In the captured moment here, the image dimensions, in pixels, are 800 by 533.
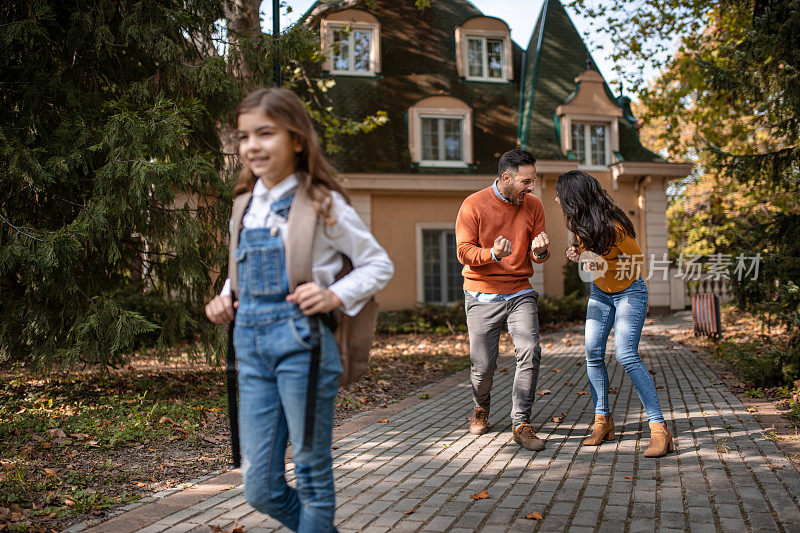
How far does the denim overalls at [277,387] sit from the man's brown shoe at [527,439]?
2840 mm

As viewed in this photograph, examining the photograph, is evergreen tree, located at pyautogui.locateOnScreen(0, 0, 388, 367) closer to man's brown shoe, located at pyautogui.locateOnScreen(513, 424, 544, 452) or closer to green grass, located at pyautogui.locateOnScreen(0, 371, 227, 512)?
green grass, located at pyautogui.locateOnScreen(0, 371, 227, 512)

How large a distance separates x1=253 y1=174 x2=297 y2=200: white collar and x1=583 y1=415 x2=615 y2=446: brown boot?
3.60 metres

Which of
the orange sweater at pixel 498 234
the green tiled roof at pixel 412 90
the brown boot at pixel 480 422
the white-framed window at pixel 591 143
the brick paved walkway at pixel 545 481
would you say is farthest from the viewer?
the white-framed window at pixel 591 143

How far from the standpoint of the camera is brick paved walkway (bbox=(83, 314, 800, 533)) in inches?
139

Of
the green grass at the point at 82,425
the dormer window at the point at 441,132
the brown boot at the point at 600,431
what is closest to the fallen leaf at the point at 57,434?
the green grass at the point at 82,425

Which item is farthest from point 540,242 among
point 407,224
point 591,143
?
point 591,143

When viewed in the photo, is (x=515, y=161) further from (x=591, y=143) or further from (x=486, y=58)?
(x=486, y=58)

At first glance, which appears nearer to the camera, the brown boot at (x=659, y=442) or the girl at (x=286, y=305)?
the girl at (x=286, y=305)

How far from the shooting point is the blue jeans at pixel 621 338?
16.2 feet

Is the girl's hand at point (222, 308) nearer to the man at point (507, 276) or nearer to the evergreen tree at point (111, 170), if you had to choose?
the man at point (507, 276)

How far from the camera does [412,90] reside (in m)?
19.5

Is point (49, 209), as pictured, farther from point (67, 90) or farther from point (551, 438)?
point (551, 438)

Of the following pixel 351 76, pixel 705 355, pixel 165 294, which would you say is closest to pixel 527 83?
pixel 351 76

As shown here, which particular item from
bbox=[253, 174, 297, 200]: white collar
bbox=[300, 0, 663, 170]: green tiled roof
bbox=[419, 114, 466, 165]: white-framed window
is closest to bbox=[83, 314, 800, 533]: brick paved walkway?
bbox=[253, 174, 297, 200]: white collar
